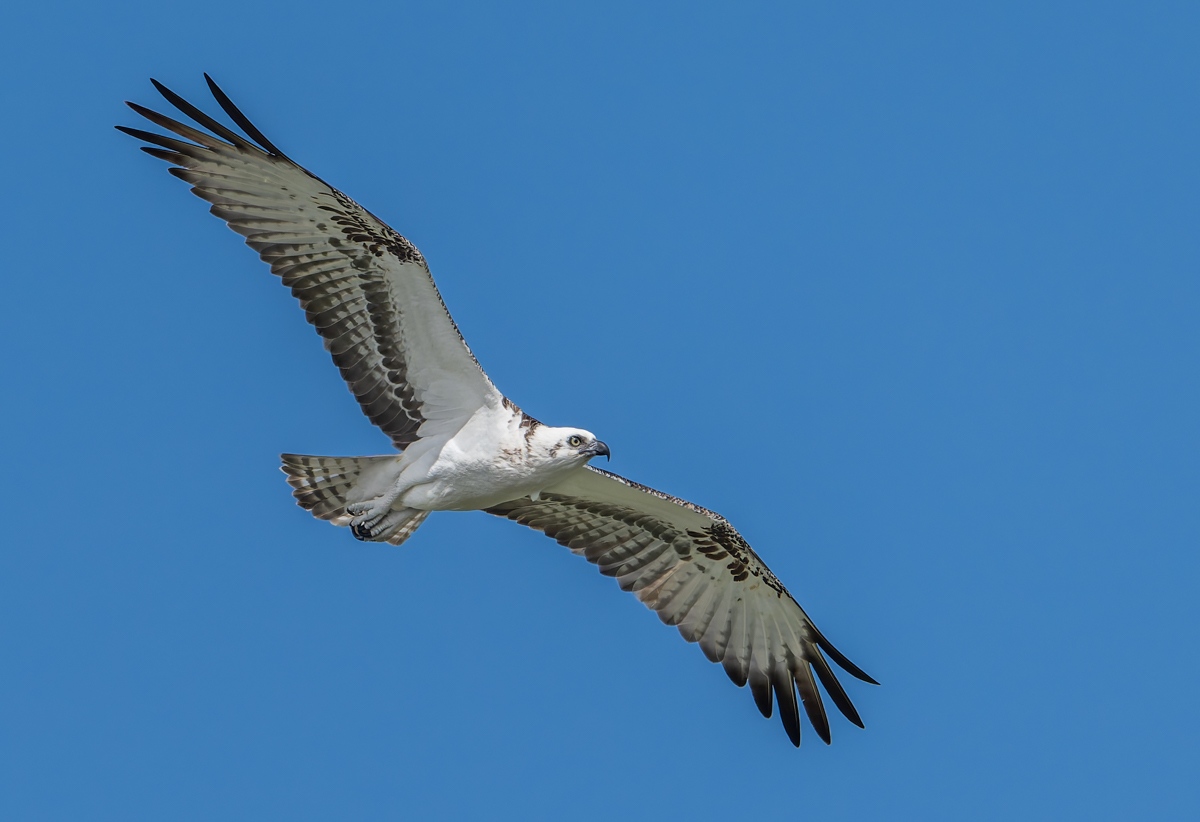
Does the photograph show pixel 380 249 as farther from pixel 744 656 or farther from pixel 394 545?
pixel 744 656

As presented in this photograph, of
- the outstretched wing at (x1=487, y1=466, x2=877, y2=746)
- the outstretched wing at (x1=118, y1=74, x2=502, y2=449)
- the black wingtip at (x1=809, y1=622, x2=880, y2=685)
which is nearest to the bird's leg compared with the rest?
the outstretched wing at (x1=118, y1=74, x2=502, y2=449)

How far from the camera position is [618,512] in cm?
1348

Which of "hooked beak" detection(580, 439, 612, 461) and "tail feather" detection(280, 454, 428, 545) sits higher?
"hooked beak" detection(580, 439, 612, 461)

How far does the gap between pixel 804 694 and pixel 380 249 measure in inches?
240

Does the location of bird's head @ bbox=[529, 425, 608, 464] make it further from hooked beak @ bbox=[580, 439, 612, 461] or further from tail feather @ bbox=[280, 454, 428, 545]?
tail feather @ bbox=[280, 454, 428, 545]

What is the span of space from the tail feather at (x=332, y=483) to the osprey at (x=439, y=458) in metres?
0.01

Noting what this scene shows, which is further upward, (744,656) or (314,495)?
(744,656)

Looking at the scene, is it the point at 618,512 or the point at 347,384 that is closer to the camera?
the point at 347,384

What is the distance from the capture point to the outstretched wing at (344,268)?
11578 millimetres

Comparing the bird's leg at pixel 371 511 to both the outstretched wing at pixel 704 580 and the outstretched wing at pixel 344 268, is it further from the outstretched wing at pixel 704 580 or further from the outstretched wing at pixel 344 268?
the outstretched wing at pixel 704 580

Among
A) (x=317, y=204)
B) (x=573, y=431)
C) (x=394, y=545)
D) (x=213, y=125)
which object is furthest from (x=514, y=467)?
(x=213, y=125)

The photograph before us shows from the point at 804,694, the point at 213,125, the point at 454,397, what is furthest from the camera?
the point at 804,694

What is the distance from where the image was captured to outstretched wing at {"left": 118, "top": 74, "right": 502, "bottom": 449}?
456 inches

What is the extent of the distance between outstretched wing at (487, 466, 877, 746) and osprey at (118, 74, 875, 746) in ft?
0.05
